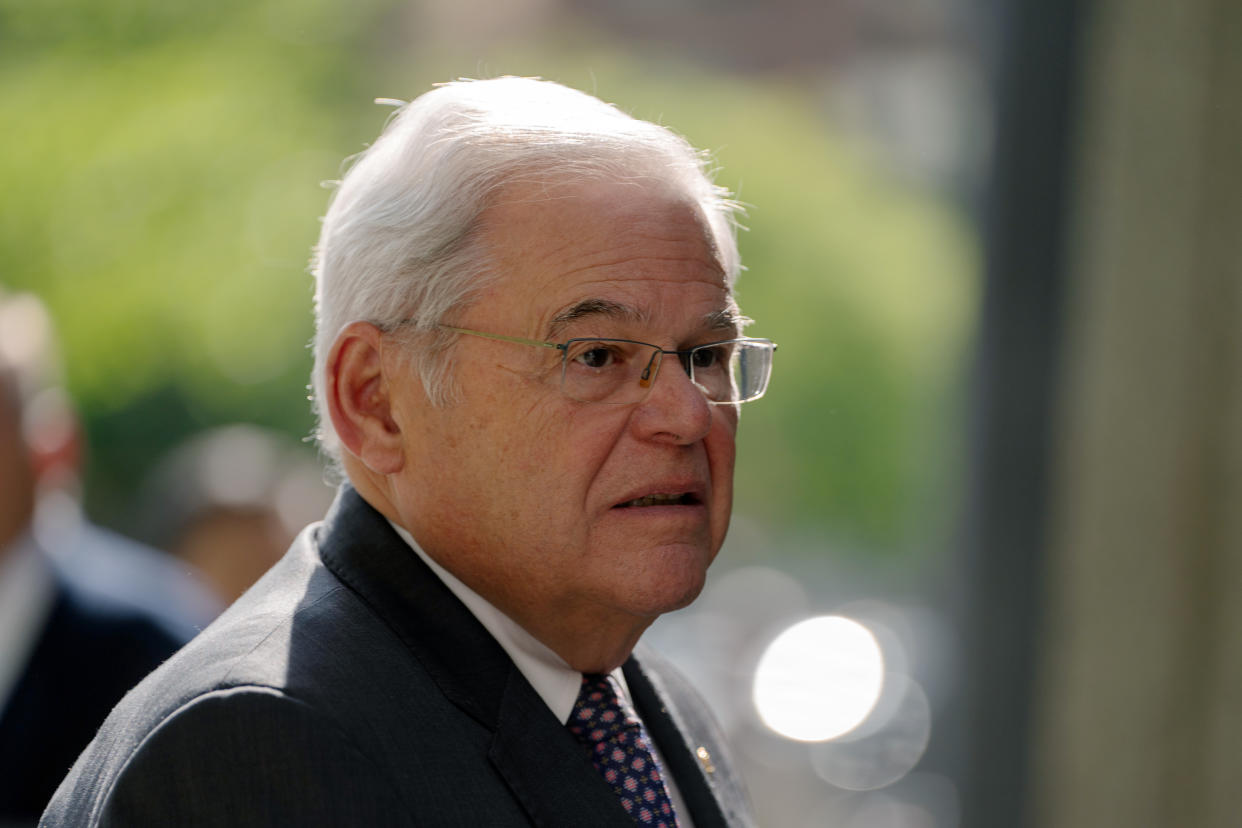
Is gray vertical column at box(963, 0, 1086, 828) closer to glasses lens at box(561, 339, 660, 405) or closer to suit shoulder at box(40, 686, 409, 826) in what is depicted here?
glasses lens at box(561, 339, 660, 405)

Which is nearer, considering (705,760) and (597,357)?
(597,357)

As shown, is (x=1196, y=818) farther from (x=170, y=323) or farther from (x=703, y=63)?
(x=703, y=63)

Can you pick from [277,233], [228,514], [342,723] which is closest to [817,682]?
[228,514]

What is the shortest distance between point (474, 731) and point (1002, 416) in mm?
4494

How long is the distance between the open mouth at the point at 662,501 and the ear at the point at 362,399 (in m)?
0.34

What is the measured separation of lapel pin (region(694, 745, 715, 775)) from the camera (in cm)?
220

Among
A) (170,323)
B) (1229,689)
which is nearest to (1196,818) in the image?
(1229,689)

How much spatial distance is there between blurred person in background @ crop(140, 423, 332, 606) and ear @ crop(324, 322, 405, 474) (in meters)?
2.40

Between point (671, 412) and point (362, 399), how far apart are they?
18.0 inches

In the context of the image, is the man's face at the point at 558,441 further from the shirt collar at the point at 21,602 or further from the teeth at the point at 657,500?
the shirt collar at the point at 21,602

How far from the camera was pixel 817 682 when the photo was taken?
7.94 metres

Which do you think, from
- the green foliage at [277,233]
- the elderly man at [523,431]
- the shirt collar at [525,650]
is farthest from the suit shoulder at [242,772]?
the green foliage at [277,233]

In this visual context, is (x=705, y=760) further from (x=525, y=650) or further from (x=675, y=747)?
(x=525, y=650)

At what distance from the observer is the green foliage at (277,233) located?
1229cm
